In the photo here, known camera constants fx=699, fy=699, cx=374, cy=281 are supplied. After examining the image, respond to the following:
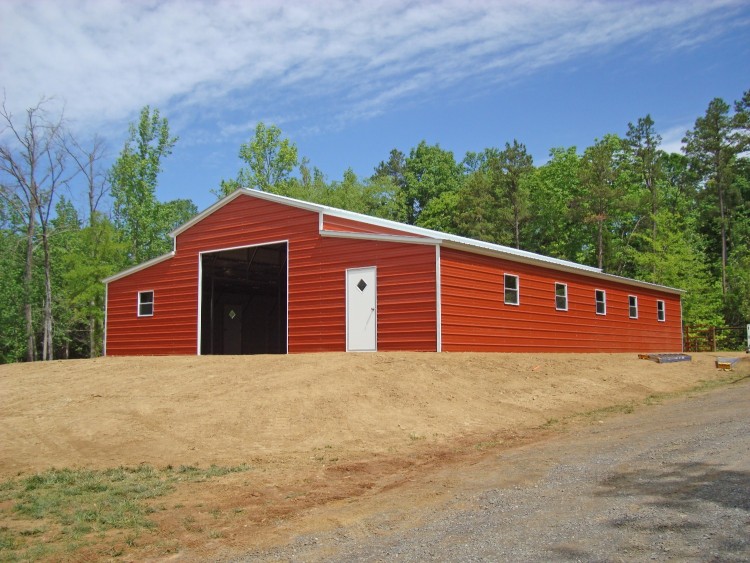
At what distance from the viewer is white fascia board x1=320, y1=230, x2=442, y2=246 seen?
17.1 meters

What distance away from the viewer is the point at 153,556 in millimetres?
6031

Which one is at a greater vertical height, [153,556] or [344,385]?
[344,385]

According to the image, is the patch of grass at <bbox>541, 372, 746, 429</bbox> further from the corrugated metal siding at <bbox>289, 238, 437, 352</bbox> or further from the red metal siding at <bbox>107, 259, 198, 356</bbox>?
the red metal siding at <bbox>107, 259, 198, 356</bbox>

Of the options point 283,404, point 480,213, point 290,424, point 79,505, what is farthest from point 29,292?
point 79,505

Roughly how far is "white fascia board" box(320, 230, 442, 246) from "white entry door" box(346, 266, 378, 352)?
81cm

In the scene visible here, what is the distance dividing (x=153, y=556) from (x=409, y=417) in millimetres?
6356

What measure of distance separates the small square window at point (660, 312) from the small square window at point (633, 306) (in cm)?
247

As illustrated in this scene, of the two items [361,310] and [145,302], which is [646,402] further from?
[145,302]

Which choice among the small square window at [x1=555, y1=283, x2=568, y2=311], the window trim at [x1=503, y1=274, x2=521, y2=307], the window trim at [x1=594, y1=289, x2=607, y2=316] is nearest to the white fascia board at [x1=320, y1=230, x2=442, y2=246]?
the window trim at [x1=503, y1=274, x2=521, y2=307]

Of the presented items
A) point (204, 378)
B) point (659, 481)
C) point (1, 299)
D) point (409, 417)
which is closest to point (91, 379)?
point (204, 378)

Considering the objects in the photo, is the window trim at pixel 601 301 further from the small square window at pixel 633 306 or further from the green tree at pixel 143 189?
the green tree at pixel 143 189

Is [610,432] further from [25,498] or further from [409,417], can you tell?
[25,498]

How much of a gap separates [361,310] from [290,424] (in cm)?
716

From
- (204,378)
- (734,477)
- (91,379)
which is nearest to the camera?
(734,477)
